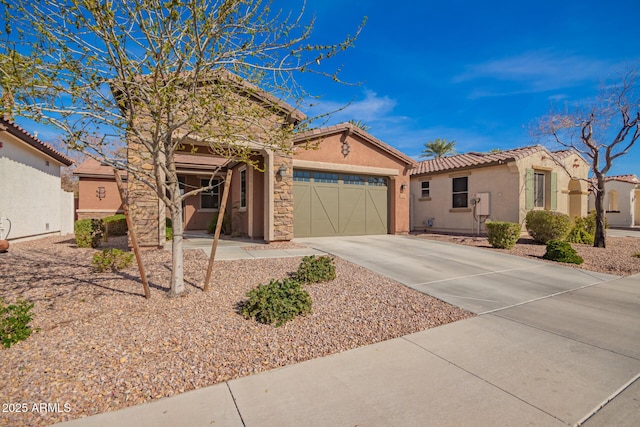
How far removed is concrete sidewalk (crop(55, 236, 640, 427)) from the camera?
224 cm

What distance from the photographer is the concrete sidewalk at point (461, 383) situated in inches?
88.2

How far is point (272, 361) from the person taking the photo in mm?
3012

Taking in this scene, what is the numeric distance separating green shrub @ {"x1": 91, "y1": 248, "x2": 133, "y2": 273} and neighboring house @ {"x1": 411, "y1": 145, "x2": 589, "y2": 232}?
1381 centimetres

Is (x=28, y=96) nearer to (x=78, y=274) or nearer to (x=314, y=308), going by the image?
(x=78, y=274)

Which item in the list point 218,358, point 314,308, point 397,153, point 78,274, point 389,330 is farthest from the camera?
point 397,153

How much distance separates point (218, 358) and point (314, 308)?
161 cm

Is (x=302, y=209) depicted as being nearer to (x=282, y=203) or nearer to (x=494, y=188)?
(x=282, y=203)

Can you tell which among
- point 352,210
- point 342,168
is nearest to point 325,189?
point 342,168

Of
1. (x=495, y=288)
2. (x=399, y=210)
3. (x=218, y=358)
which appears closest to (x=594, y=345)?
(x=495, y=288)

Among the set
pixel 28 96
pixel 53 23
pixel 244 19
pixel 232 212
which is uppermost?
pixel 244 19

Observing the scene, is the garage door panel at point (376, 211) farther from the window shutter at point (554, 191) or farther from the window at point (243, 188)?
the window shutter at point (554, 191)

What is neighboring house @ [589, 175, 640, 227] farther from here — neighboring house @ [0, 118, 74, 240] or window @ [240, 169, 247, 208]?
neighboring house @ [0, 118, 74, 240]

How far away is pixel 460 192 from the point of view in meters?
15.0


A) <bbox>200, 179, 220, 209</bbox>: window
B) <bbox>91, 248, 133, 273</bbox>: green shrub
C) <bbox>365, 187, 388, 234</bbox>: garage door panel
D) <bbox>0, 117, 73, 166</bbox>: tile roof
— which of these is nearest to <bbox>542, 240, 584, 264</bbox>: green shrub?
<bbox>365, 187, 388, 234</bbox>: garage door panel
